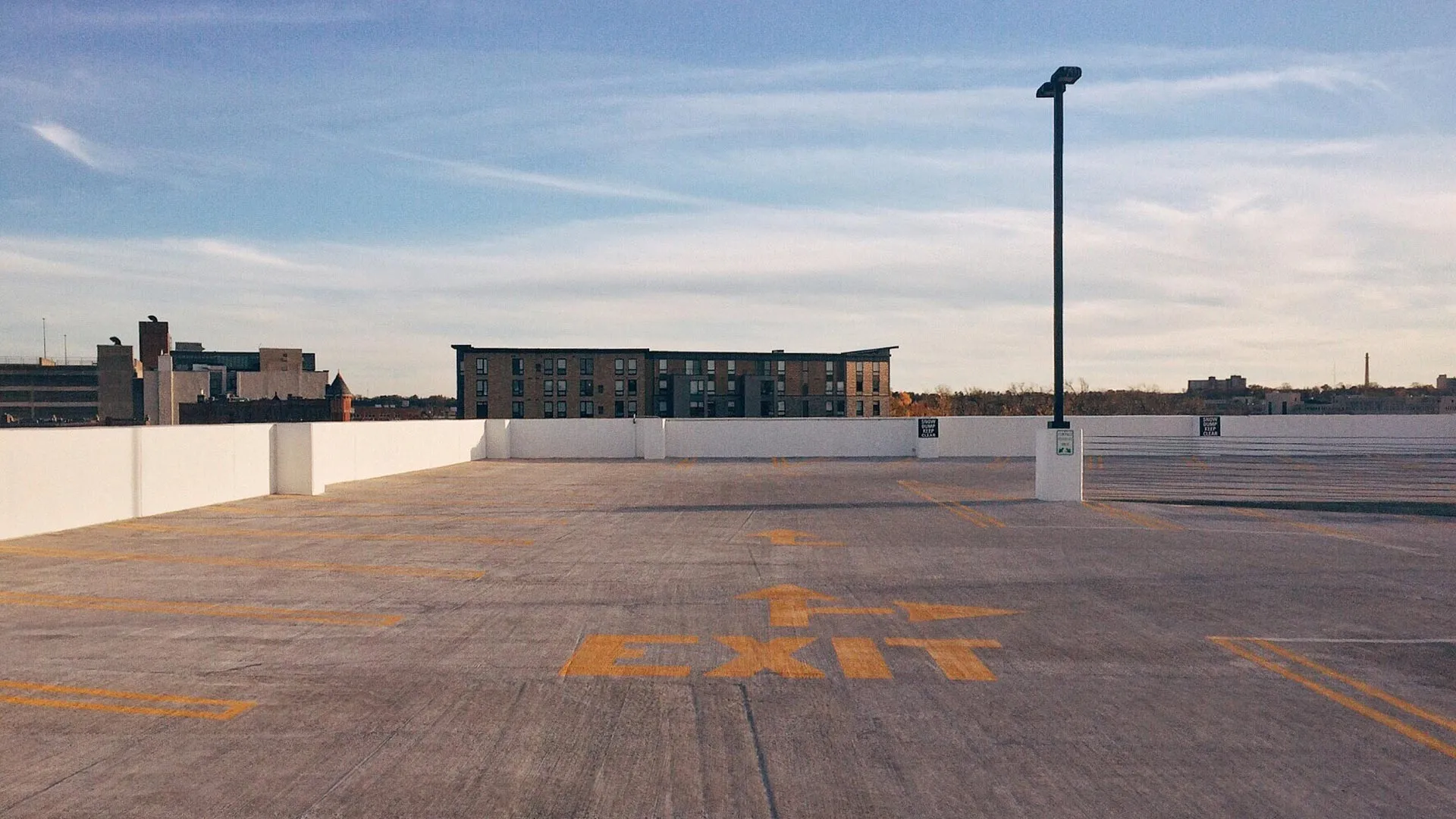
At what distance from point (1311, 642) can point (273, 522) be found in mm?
16838

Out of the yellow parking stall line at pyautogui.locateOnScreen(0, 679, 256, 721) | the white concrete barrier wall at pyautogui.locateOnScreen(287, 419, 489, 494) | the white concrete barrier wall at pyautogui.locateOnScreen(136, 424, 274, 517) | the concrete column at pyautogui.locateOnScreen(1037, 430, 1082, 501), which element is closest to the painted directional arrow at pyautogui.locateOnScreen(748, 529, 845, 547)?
the concrete column at pyautogui.locateOnScreen(1037, 430, 1082, 501)

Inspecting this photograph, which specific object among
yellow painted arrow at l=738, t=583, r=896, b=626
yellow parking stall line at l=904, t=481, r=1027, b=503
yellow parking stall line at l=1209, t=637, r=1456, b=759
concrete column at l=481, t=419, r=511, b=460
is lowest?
yellow parking stall line at l=904, t=481, r=1027, b=503

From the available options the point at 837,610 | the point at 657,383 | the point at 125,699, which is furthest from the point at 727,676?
the point at 657,383

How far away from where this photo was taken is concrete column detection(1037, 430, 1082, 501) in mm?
22109

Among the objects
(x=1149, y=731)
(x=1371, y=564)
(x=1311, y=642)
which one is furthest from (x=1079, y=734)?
(x=1371, y=564)

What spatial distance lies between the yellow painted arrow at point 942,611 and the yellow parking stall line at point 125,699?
20.3 ft

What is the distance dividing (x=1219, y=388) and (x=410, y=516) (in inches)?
6117

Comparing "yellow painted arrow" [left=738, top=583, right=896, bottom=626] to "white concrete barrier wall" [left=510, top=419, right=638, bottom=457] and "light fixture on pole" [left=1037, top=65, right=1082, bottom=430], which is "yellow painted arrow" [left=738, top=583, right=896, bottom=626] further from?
"white concrete barrier wall" [left=510, top=419, right=638, bottom=457]

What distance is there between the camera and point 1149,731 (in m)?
6.45

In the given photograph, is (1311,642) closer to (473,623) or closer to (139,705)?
(473,623)

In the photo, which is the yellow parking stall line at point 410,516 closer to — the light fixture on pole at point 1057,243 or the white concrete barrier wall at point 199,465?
the white concrete barrier wall at point 199,465

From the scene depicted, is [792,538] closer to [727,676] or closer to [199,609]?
[727,676]

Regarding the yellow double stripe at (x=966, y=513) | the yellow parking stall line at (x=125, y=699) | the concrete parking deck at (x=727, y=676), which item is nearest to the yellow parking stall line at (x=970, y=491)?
the yellow double stripe at (x=966, y=513)

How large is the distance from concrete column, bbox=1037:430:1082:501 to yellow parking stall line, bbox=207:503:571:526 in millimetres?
11075
